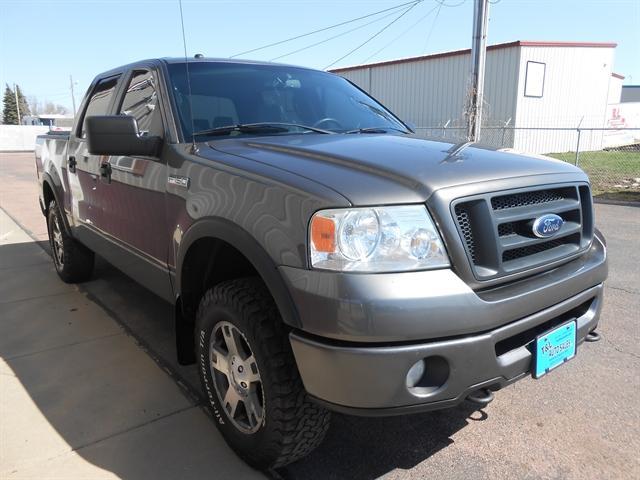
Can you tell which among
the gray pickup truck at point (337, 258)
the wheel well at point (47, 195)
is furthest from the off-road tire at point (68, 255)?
the gray pickup truck at point (337, 258)

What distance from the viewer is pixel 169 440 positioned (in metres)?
2.64

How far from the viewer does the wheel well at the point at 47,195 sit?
5.40 m

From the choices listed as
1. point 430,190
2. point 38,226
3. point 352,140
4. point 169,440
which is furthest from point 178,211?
point 38,226

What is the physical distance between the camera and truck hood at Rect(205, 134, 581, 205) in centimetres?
192

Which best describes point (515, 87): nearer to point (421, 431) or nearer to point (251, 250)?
point (421, 431)

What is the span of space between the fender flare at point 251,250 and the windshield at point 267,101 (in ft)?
2.11

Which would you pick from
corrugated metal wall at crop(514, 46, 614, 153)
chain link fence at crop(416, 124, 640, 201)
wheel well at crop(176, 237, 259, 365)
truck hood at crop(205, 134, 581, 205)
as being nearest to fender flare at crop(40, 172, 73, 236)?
wheel well at crop(176, 237, 259, 365)

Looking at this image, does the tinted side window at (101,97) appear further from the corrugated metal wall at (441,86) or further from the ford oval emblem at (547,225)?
the corrugated metal wall at (441,86)

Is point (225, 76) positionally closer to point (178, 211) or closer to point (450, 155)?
point (178, 211)

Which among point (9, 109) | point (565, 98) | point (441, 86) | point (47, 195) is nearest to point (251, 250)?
point (47, 195)

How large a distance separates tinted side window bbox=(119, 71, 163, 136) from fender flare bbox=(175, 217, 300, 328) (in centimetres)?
81

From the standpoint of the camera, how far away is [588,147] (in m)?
25.6

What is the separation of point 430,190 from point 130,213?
2126mm

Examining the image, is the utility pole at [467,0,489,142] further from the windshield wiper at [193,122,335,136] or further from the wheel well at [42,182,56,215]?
the windshield wiper at [193,122,335,136]
